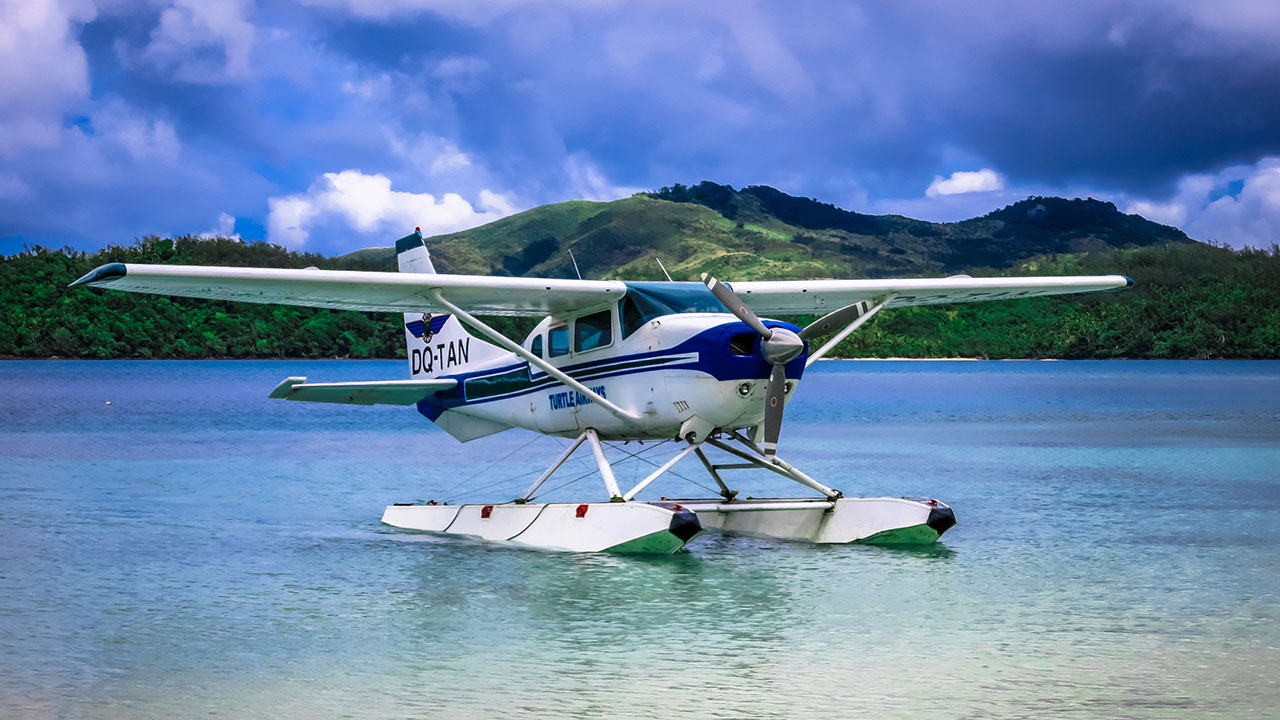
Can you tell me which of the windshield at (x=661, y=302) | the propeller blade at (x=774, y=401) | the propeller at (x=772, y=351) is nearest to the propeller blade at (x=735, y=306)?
the propeller at (x=772, y=351)

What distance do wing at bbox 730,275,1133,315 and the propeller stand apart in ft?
5.28

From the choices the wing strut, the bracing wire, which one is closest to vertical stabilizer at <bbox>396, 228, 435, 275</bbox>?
the wing strut

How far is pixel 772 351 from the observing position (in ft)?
33.7

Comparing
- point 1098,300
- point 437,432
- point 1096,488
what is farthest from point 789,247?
point 1096,488

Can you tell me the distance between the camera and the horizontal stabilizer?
12.8m

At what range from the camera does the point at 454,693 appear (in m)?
6.82

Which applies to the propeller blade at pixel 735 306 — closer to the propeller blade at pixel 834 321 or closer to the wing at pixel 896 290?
the propeller blade at pixel 834 321

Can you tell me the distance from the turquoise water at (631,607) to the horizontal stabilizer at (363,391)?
1.44 m

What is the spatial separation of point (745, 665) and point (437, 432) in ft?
95.4

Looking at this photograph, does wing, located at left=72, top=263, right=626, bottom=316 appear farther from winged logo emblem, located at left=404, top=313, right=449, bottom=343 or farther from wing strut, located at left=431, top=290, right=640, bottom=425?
winged logo emblem, located at left=404, top=313, right=449, bottom=343

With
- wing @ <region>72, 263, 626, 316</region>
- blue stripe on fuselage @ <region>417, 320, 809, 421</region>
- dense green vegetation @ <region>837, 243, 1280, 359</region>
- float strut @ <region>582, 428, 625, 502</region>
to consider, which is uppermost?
dense green vegetation @ <region>837, 243, 1280, 359</region>

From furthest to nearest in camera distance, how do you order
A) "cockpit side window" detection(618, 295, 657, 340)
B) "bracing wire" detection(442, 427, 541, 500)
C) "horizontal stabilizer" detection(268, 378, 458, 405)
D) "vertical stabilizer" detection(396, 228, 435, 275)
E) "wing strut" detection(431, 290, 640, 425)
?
"bracing wire" detection(442, 427, 541, 500)
"vertical stabilizer" detection(396, 228, 435, 275)
"horizontal stabilizer" detection(268, 378, 458, 405)
"cockpit side window" detection(618, 295, 657, 340)
"wing strut" detection(431, 290, 640, 425)

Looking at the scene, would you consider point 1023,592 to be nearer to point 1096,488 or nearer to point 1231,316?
point 1096,488

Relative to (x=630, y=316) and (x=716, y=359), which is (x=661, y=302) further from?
(x=716, y=359)
